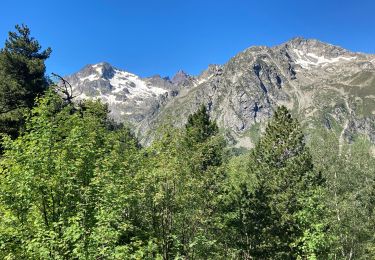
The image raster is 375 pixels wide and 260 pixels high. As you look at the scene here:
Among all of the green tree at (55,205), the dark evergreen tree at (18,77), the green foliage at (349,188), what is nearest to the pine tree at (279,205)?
the green foliage at (349,188)

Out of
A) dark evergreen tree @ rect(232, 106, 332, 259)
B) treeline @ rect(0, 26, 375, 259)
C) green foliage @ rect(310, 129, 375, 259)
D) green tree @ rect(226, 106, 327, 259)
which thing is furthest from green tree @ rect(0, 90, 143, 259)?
green foliage @ rect(310, 129, 375, 259)

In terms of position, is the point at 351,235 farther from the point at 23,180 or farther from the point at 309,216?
the point at 23,180

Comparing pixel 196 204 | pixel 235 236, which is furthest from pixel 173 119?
pixel 235 236

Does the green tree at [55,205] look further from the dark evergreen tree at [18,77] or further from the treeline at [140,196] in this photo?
the dark evergreen tree at [18,77]

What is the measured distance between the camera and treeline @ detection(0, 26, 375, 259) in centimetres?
1809

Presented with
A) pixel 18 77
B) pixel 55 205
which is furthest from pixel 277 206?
pixel 18 77

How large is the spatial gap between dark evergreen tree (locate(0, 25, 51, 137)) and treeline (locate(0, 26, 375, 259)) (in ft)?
A: 2.11

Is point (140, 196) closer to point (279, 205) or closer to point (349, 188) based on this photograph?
point (279, 205)

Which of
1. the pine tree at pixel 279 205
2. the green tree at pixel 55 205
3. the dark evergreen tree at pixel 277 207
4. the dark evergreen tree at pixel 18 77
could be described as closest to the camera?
the green tree at pixel 55 205

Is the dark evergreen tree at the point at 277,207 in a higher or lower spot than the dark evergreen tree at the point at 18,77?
lower

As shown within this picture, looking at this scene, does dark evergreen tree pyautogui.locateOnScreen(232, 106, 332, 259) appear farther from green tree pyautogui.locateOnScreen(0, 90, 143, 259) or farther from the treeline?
green tree pyautogui.locateOnScreen(0, 90, 143, 259)

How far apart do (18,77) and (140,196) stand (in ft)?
136

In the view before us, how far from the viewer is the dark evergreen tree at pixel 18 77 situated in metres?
47.4

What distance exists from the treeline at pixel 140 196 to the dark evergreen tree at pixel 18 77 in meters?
0.64
